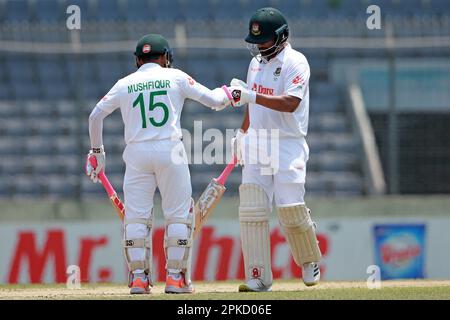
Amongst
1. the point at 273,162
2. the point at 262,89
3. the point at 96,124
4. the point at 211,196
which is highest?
the point at 262,89

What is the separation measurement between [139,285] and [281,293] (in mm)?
1081

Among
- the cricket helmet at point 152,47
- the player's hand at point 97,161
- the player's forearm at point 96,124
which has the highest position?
the cricket helmet at point 152,47

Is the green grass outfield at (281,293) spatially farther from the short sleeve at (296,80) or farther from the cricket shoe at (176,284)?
the short sleeve at (296,80)

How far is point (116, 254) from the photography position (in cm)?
1520

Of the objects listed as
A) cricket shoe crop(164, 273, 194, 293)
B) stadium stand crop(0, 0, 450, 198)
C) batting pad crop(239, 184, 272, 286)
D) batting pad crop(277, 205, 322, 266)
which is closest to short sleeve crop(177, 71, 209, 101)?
batting pad crop(239, 184, 272, 286)

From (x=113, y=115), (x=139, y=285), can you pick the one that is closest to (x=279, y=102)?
(x=139, y=285)

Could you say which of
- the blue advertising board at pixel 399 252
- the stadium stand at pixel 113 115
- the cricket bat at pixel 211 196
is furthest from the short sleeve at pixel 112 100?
the blue advertising board at pixel 399 252

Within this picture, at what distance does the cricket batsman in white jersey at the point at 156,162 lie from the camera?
9945 millimetres

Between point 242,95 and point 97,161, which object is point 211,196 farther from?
point 242,95

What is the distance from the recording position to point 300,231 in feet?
33.9

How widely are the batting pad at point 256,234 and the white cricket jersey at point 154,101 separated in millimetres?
798

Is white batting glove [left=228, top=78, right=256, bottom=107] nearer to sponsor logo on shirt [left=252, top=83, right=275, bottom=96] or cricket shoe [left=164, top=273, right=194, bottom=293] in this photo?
sponsor logo on shirt [left=252, top=83, right=275, bottom=96]

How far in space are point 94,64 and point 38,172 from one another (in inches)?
71.8
